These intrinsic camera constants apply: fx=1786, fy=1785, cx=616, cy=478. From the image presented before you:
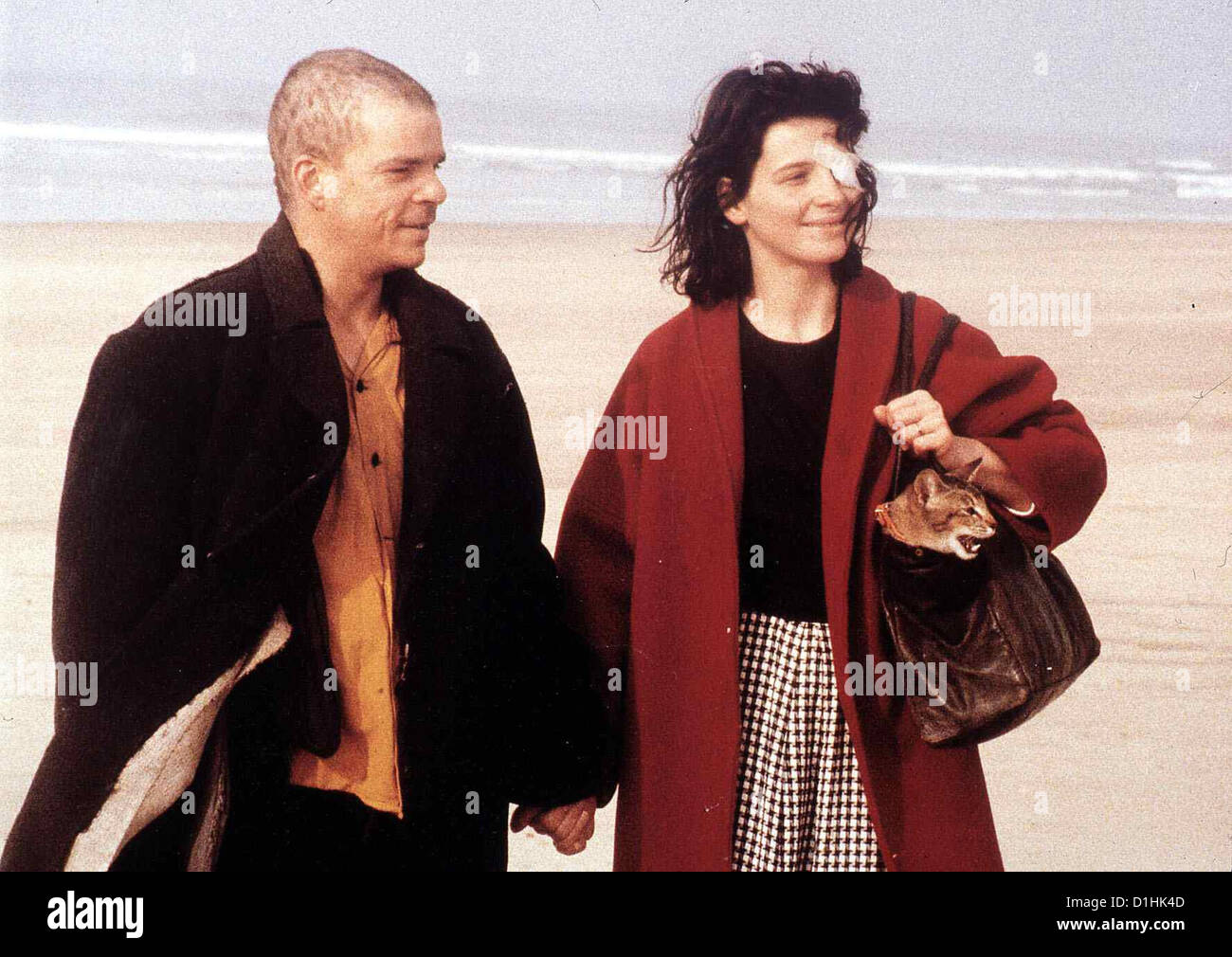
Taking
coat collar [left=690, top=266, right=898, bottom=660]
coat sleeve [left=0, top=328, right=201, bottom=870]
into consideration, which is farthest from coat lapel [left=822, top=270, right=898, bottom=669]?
coat sleeve [left=0, top=328, right=201, bottom=870]

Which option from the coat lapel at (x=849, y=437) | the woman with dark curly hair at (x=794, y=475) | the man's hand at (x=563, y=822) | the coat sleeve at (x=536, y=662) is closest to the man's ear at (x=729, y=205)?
the woman with dark curly hair at (x=794, y=475)

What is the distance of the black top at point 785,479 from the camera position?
3.56 m

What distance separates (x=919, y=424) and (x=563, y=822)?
1128 mm

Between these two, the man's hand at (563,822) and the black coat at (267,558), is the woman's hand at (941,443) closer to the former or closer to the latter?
the black coat at (267,558)

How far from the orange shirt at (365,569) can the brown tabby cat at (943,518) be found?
38.9 inches

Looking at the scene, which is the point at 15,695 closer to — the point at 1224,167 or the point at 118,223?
the point at 118,223

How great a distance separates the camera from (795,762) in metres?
3.55

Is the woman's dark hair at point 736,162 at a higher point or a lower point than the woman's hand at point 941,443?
higher

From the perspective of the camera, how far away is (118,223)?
4.32m

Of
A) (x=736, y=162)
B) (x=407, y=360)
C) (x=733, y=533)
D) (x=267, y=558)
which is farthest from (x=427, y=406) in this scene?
(x=736, y=162)
